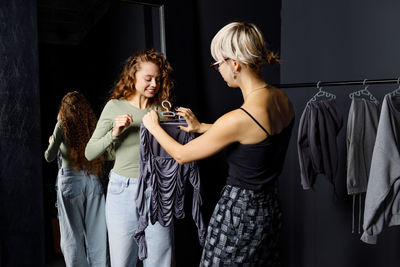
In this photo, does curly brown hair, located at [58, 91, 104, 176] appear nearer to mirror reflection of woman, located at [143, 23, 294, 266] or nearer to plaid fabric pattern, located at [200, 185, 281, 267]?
mirror reflection of woman, located at [143, 23, 294, 266]

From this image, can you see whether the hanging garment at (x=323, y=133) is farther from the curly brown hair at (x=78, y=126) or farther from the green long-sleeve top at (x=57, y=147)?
the green long-sleeve top at (x=57, y=147)

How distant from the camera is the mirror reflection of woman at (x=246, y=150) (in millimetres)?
1502

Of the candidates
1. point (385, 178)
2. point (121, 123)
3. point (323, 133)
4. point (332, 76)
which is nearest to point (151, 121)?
point (121, 123)

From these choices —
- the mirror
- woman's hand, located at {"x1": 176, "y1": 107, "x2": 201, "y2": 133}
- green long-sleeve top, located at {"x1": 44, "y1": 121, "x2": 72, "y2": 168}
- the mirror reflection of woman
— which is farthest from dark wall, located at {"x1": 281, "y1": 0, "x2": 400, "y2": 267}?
green long-sleeve top, located at {"x1": 44, "y1": 121, "x2": 72, "y2": 168}

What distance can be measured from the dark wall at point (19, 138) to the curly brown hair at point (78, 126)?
138 millimetres

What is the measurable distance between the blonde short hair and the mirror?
795 mm

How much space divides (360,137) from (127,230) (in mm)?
1492

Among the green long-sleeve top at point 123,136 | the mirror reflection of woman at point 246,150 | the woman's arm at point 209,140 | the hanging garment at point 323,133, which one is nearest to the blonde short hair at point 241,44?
the mirror reflection of woman at point 246,150

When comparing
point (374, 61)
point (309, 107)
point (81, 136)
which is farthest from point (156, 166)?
point (374, 61)

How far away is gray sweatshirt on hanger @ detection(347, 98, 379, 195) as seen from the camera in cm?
222

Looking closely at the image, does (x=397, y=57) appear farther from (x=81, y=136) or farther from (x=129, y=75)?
(x=81, y=136)

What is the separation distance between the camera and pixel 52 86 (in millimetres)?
1889

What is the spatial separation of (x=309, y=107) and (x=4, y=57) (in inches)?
69.3

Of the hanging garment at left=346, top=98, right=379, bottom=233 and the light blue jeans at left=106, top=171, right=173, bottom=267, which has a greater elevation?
the hanging garment at left=346, top=98, right=379, bottom=233
